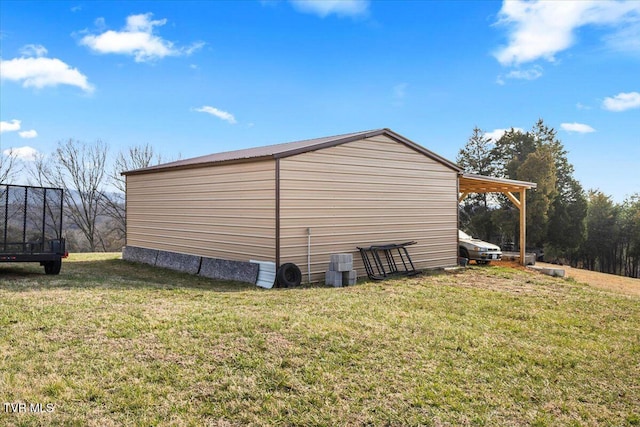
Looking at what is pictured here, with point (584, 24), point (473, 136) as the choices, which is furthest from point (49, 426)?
point (473, 136)

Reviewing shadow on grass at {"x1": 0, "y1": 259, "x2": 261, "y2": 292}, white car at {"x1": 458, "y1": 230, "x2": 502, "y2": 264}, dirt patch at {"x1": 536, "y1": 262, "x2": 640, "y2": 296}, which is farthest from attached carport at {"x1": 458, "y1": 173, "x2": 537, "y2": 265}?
shadow on grass at {"x1": 0, "y1": 259, "x2": 261, "y2": 292}

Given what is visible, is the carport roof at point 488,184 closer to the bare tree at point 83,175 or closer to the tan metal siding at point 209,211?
the tan metal siding at point 209,211

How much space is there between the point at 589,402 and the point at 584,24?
12.2 metres

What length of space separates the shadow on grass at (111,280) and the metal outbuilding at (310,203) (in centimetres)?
90

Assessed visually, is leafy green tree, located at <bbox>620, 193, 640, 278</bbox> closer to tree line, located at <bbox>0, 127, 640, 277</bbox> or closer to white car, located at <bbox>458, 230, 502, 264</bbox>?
tree line, located at <bbox>0, 127, 640, 277</bbox>

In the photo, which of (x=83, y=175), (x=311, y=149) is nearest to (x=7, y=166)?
(x=83, y=175)

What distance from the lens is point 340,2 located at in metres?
11.5

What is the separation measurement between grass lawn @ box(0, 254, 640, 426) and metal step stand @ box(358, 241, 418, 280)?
321 cm

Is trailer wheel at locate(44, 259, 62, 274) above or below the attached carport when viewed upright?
below

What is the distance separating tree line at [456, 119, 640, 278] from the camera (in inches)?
1022

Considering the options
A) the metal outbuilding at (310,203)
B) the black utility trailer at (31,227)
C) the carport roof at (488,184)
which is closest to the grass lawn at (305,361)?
the black utility trailer at (31,227)

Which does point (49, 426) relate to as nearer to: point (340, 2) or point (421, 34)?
point (340, 2)

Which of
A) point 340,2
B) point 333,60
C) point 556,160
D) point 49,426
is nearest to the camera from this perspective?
point 49,426

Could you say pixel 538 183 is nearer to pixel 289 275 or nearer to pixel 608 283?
pixel 608 283
